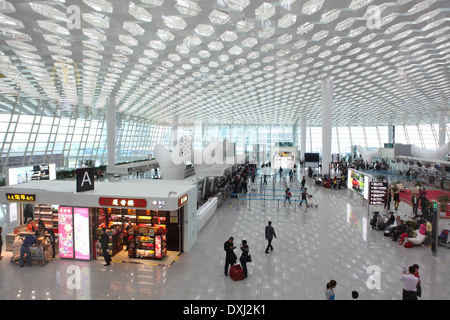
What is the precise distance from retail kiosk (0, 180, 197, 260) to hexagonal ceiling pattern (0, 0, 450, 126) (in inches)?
264

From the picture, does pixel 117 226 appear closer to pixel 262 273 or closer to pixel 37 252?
pixel 37 252

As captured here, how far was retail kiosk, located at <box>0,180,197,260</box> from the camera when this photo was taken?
8.91m

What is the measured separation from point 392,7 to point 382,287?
1040cm

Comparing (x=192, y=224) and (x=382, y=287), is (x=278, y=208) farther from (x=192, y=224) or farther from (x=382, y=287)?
(x=382, y=287)

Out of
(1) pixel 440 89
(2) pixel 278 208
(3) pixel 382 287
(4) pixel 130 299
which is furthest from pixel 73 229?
(1) pixel 440 89

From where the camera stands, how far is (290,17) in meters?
12.3

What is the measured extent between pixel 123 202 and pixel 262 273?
15.9 feet

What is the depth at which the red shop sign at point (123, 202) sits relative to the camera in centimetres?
884

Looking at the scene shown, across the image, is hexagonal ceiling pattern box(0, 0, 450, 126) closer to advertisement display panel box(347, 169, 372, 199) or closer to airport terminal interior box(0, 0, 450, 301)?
airport terminal interior box(0, 0, 450, 301)

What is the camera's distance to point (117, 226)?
34.2ft

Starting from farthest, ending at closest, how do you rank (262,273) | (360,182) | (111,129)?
(111,129) → (360,182) → (262,273)

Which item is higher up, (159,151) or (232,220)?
(159,151)

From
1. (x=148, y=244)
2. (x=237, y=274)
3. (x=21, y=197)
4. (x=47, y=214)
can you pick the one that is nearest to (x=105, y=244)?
(x=148, y=244)

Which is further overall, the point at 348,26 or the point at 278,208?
the point at 278,208
